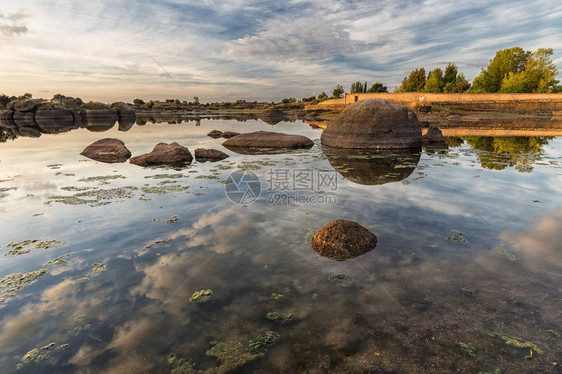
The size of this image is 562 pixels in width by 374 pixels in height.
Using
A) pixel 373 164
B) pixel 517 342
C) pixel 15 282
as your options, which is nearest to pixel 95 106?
pixel 373 164

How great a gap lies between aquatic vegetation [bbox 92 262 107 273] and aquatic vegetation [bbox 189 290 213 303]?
1.72 meters

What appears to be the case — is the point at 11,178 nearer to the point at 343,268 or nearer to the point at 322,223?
the point at 322,223

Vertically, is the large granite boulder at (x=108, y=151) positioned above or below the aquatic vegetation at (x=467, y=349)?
above

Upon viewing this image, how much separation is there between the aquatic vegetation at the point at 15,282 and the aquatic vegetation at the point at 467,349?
5536mm

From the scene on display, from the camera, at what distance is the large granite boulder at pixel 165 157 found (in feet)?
40.8

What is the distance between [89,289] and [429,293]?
464 centimetres

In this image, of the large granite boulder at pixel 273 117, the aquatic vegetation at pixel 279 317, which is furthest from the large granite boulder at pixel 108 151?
the large granite boulder at pixel 273 117

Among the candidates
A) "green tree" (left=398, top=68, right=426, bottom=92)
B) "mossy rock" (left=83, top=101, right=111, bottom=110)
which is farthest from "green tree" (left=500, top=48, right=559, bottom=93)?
"mossy rock" (left=83, top=101, right=111, bottom=110)

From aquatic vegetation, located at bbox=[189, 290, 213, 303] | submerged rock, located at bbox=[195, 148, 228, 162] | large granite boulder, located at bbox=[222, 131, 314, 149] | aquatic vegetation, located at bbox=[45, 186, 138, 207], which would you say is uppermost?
large granite boulder, located at bbox=[222, 131, 314, 149]

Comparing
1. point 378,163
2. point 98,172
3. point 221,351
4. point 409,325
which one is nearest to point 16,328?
point 221,351

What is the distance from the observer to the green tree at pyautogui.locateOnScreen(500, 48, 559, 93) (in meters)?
61.4

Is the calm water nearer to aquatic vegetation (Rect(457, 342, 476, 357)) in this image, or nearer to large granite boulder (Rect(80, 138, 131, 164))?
aquatic vegetation (Rect(457, 342, 476, 357))

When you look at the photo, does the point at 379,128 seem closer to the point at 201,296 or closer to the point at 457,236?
the point at 457,236

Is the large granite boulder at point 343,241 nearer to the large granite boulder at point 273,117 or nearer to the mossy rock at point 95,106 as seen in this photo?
the large granite boulder at point 273,117
